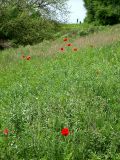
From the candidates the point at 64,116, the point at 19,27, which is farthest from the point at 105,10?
the point at 64,116

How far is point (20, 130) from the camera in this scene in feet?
18.4

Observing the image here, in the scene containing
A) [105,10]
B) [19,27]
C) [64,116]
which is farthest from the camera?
[105,10]

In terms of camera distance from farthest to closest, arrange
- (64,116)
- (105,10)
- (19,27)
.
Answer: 1. (105,10)
2. (19,27)
3. (64,116)

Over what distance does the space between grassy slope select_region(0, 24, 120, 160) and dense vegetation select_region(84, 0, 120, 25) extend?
2151 centimetres

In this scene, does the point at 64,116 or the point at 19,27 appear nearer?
the point at 64,116

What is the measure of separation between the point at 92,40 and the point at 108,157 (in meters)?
9.37

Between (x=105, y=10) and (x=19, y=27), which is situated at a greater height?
(x=105, y=10)

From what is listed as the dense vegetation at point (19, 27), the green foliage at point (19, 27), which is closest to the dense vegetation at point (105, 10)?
the dense vegetation at point (19, 27)

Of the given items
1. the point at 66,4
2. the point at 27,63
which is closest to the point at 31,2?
the point at 66,4

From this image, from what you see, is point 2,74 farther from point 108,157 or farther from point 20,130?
point 108,157

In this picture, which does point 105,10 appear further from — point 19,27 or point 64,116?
point 64,116

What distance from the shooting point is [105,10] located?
30281 millimetres

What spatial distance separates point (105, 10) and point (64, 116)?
25.2 meters

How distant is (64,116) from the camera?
5.84 metres
